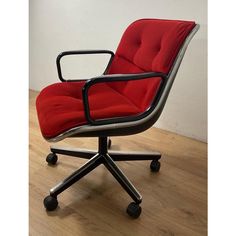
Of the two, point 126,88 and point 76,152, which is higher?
point 126,88

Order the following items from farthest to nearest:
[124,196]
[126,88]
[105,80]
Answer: [126,88] → [124,196] → [105,80]

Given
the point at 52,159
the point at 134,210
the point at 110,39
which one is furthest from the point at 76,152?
the point at 110,39

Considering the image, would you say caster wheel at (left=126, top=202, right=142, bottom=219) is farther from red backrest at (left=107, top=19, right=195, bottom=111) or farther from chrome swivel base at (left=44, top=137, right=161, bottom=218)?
red backrest at (left=107, top=19, right=195, bottom=111)

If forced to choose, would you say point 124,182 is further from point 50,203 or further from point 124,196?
point 50,203

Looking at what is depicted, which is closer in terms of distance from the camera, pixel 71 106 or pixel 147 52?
pixel 71 106

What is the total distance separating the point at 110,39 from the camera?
7.76ft

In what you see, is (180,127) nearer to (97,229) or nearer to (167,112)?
(167,112)

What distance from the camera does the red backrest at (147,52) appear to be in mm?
1330

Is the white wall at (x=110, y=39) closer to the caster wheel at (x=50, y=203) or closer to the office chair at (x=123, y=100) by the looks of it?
the office chair at (x=123, y=100)

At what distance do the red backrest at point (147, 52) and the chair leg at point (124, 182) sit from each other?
315 mm

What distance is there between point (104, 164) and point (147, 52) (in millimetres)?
600

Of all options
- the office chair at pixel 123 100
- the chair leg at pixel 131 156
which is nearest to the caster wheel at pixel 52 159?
the office chair at pixel 123 100
